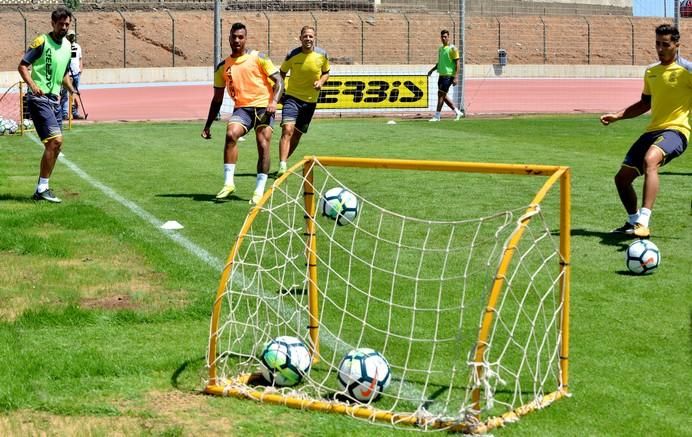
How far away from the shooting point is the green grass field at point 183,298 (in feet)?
17.9

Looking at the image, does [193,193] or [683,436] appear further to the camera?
[193,193]

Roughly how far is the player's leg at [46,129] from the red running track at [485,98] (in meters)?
17.1

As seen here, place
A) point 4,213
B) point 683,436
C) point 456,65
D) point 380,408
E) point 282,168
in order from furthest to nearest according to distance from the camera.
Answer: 1. point 456,65
2. point 282,168
3. point 4,213
4. point 380,408
5. point 683,436

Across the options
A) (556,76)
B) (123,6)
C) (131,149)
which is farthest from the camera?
(123,6)

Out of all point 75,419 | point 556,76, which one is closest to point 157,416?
point 75,419

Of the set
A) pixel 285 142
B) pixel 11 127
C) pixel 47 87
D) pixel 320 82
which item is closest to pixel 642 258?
pixel 320 82

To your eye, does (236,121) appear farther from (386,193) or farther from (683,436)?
(683,436)

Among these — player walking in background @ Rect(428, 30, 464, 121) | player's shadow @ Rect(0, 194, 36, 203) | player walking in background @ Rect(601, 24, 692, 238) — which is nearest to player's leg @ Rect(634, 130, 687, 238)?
player walking in background @ Rect(601, 24, 692, 238)

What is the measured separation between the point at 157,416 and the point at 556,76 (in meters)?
55.2

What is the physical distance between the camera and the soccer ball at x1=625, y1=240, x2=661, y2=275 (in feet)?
28.3

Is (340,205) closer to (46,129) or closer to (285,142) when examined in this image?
(46,129)

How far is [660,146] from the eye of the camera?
10.3 meters

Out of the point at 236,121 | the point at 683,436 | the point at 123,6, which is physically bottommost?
the point at 683,436

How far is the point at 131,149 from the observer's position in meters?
19.8
